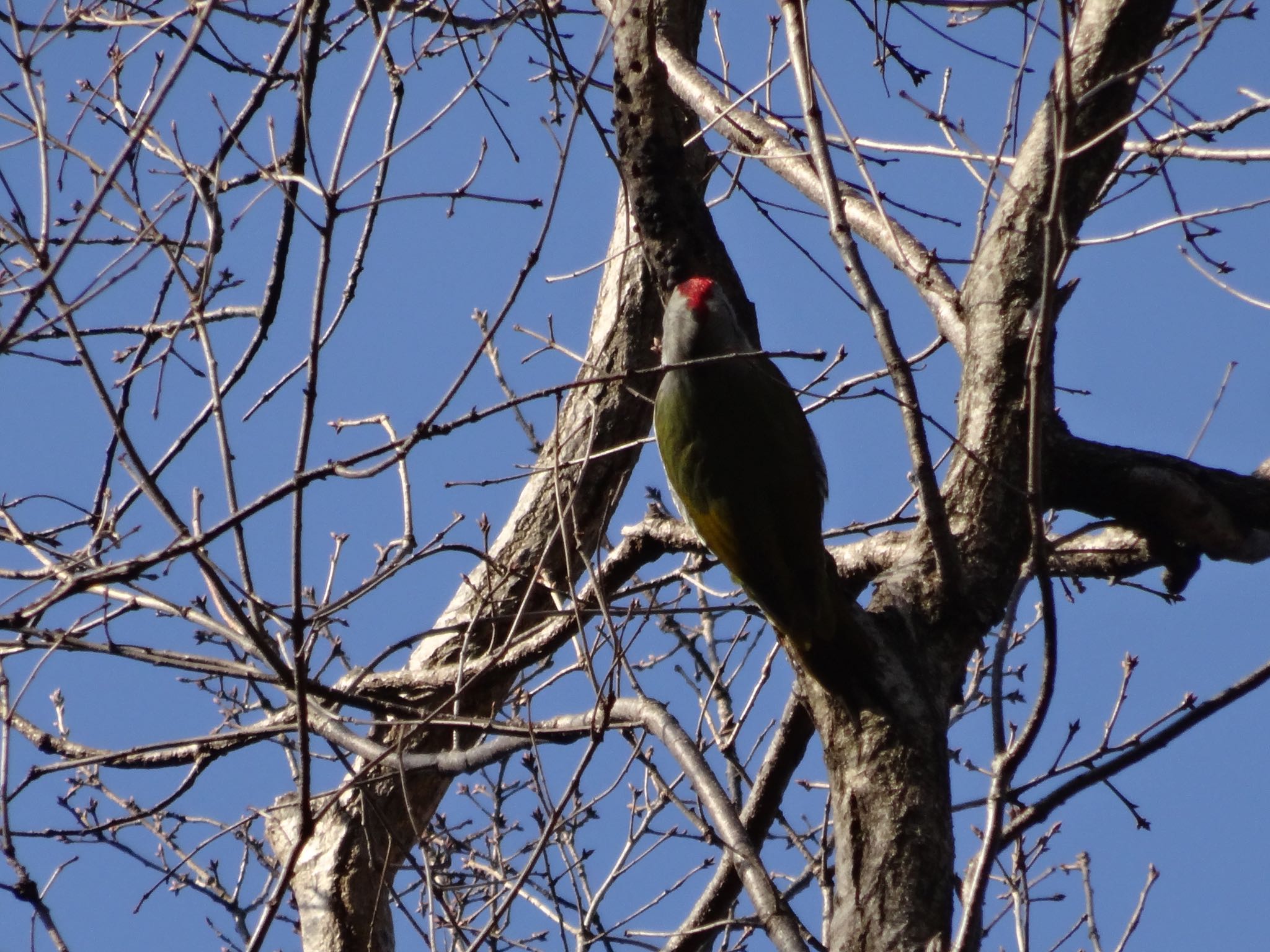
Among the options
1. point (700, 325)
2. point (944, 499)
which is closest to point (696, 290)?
point (700, 325)

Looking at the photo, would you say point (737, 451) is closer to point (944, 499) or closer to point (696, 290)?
point (696, 290)

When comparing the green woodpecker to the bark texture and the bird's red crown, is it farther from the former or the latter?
the bark texture

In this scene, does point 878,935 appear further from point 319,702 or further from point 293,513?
point 319,702

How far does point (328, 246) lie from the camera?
8.30 feet

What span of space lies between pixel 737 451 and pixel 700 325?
1.59 feet

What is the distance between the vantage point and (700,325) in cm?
446

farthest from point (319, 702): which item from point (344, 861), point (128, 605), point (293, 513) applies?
point (293, 513)

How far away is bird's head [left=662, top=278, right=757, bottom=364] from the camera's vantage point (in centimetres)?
418

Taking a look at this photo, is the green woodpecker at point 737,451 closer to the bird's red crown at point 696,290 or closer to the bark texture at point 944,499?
the bird's red crown at point 696,290

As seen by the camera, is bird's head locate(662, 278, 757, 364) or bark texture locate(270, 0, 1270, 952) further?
bird's head locate(662, 278, 757, 364)

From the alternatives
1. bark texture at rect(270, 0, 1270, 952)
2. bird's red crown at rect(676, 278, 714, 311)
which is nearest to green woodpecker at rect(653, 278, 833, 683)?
bird's red crown at rect(676, 278, 714, 311)

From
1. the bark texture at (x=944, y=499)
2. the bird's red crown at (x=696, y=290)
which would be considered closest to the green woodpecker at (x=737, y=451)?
the bird's red crown at (x=696, y=290)

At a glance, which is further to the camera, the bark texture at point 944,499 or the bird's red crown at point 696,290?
the bird's red crown at point 696,290

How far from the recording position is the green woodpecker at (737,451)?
4172 millimetres
